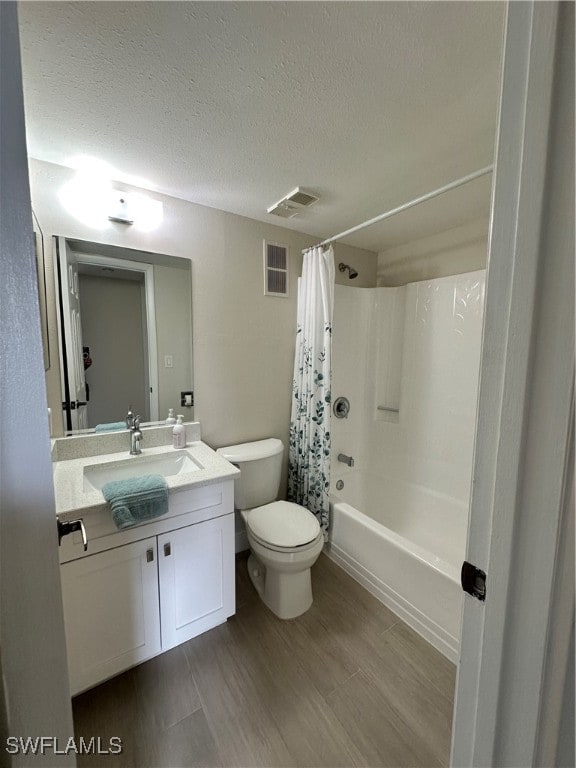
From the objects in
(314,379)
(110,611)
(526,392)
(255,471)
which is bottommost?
(110,611)

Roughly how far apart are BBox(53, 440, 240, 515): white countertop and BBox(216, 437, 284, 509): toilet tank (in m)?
0.20

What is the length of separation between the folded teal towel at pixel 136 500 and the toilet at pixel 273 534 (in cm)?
58

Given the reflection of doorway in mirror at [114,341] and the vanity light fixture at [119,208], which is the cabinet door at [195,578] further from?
the vanity light fixture at [119,208]

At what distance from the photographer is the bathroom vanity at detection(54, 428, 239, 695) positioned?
1155 mm

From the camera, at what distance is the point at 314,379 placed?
2051 mm

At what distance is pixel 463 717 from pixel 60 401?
182 cm

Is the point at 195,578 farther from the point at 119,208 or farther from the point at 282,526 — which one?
the point at 119,208

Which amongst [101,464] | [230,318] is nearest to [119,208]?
[230,318]

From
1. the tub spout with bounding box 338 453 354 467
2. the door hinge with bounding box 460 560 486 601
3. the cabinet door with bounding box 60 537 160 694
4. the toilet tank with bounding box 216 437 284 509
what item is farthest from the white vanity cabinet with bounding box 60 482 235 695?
the tub spout with bounding box 338 453 354 467

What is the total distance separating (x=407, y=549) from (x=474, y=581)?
119cm

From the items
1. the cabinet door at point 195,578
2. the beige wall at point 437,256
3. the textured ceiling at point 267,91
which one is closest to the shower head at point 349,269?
the beige wall at point 437,256

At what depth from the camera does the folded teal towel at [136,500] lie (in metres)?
1.14

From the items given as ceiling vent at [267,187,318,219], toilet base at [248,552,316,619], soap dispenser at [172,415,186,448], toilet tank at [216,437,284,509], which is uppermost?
ceiling vent at [267,187,318,219]

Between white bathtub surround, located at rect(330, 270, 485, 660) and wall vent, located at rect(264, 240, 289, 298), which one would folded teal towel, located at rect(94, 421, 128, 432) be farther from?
white bathtub surround, located at rect(330, 270, 485, 660)
